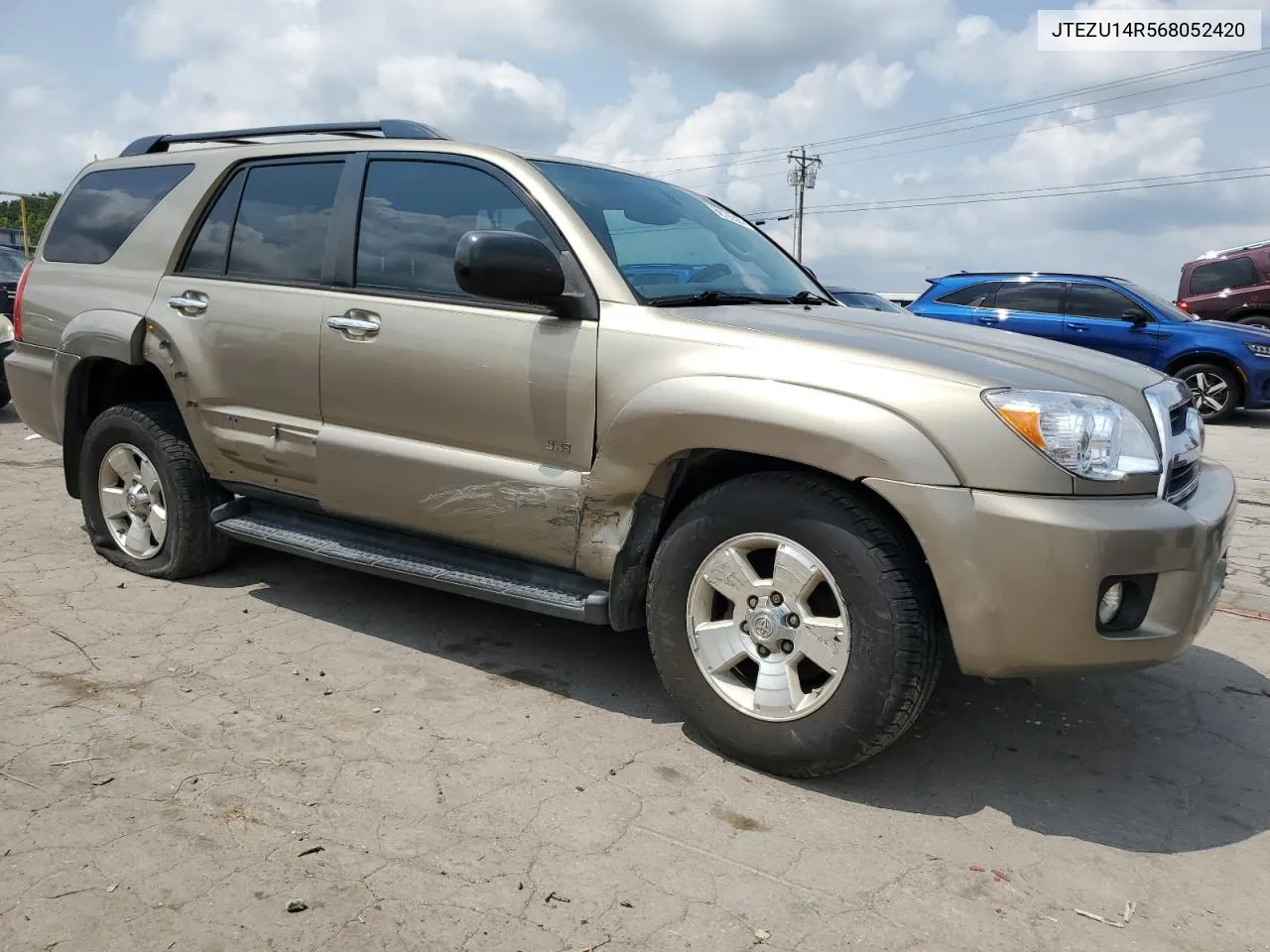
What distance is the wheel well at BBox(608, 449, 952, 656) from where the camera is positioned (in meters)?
3.06

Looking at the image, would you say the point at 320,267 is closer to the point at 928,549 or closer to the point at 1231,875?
the point at 928,549

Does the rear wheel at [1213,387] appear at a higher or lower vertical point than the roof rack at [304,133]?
lower

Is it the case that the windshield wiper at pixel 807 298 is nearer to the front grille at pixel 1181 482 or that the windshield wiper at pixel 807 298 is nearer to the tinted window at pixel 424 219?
the tinted window at pixel 424 219

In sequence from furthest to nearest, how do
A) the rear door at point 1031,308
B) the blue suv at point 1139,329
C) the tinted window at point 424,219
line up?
the rear door at point 1031,308 < the blue suv at point 1139,329 < the tinted window at point 424,219

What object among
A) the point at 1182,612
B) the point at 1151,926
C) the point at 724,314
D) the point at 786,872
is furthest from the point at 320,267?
the point at 1151,926

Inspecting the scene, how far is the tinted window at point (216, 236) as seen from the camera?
13.8 ft

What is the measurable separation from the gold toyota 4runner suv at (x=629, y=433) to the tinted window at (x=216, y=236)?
15 mm

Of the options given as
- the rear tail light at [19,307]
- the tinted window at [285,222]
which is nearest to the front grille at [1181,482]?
the tinted window at [285,222]

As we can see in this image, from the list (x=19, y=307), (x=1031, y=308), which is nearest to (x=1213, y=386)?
(x=1031, y=308)

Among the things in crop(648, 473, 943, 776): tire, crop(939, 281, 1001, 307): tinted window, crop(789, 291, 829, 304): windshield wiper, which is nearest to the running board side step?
crop(648, 473, 943, 776): tire

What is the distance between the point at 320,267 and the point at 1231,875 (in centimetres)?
341

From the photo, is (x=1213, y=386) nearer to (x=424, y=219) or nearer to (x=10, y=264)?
Result: (x=424, y=219)

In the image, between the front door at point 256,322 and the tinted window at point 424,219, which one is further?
the front door at point 256,322

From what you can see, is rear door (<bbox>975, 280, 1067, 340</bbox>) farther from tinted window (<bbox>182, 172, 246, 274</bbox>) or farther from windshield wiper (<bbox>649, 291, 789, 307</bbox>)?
tinted window (<bbox>182, 172, 246, 274</bbox>)
